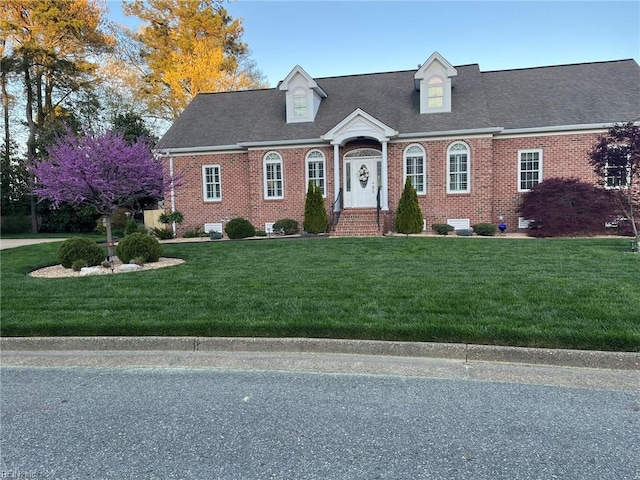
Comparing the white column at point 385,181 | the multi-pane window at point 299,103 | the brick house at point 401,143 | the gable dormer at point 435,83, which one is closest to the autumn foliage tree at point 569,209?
the brick house at point 401,143

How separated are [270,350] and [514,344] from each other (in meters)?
2.42

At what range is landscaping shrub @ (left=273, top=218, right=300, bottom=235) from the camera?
16.4 m

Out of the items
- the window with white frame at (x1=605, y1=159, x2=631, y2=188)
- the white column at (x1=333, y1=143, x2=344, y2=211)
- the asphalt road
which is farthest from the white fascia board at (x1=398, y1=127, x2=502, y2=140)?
the asphalt road

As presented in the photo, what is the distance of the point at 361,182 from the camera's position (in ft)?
55.0

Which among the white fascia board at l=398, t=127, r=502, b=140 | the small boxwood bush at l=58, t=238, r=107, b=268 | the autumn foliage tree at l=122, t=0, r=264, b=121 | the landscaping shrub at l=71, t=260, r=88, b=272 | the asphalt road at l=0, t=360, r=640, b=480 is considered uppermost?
the autumn foliage tree at l=122, t=0, r=264, b=121

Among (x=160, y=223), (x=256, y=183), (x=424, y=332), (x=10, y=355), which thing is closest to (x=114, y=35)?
(x=160, y=223)

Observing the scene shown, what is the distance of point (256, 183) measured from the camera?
17203mm

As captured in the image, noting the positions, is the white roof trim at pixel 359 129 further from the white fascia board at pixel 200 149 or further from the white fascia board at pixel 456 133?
the white fascia board at pixel 200 149

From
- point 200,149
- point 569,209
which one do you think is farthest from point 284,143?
point 569,209

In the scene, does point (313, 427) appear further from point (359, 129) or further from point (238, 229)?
point (359, 129)

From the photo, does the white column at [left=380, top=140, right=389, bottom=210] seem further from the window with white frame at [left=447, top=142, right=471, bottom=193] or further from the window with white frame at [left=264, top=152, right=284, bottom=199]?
the window with white frame at [left=264, top=152, right=284, bottom=199]

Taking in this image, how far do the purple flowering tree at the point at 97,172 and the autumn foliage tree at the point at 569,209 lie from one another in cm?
1179

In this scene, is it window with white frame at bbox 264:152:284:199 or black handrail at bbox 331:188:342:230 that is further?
window with white frame at bbox 264:152:284:199

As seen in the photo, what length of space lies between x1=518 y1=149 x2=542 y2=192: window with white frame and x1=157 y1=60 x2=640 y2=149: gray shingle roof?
1.01 m
